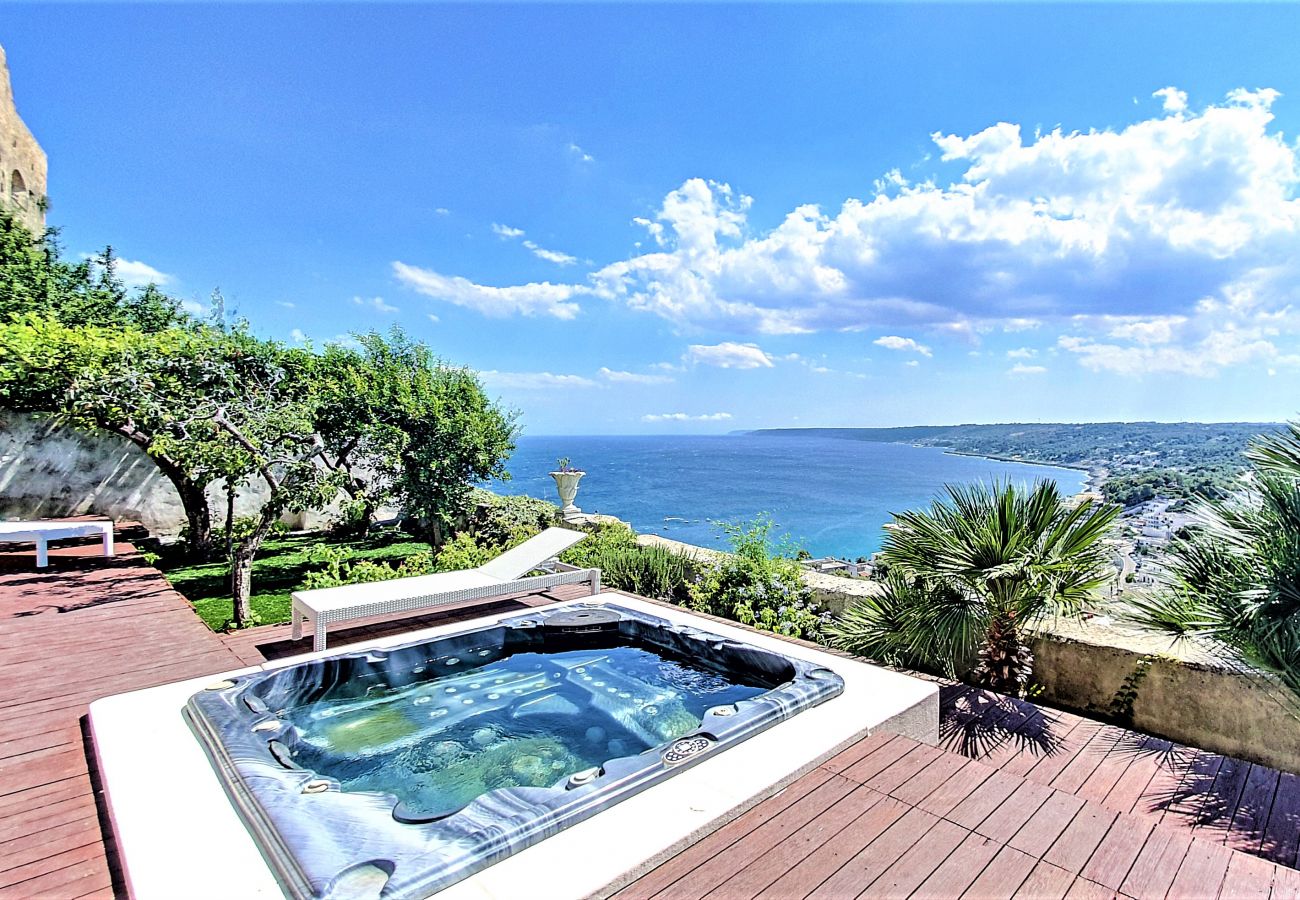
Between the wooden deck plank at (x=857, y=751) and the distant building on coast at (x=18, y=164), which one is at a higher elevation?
the distant building on coast at (x=18, y=164)

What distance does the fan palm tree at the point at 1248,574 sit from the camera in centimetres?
261

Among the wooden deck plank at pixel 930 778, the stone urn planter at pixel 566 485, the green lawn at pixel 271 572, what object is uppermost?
the stone urn planter at pixel 566 485

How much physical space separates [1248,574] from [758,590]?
3.49 m

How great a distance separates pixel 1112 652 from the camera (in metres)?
3.70

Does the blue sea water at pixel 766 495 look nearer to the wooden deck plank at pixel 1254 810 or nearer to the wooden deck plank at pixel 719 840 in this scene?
the wooden deck plank at pixel 1254 810

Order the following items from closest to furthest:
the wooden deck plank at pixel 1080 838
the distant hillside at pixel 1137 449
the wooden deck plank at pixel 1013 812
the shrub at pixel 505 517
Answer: the wooden deck plank at pixel 1080 838, the wooden deck plank at pixel 1013 812, the distant hillside at pixel 1137 449, the shrub at pixel 505 517

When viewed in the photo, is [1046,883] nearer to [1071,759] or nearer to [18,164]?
[1071,759]

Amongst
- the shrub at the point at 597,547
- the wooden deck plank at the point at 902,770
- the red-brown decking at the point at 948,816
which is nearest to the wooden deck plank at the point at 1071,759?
the red-brown decking at the point at 948,816

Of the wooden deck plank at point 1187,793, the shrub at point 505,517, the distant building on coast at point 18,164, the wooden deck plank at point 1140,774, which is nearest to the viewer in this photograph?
the wooden deck plank at point 1187,793

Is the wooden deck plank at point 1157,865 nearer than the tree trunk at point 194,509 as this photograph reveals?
Yes

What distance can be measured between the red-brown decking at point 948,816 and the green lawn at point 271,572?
2432 millimetres

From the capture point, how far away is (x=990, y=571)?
3.49m

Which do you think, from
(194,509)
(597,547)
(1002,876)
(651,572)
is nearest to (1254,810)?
(1002,876)

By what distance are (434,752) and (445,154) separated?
39.7ft
